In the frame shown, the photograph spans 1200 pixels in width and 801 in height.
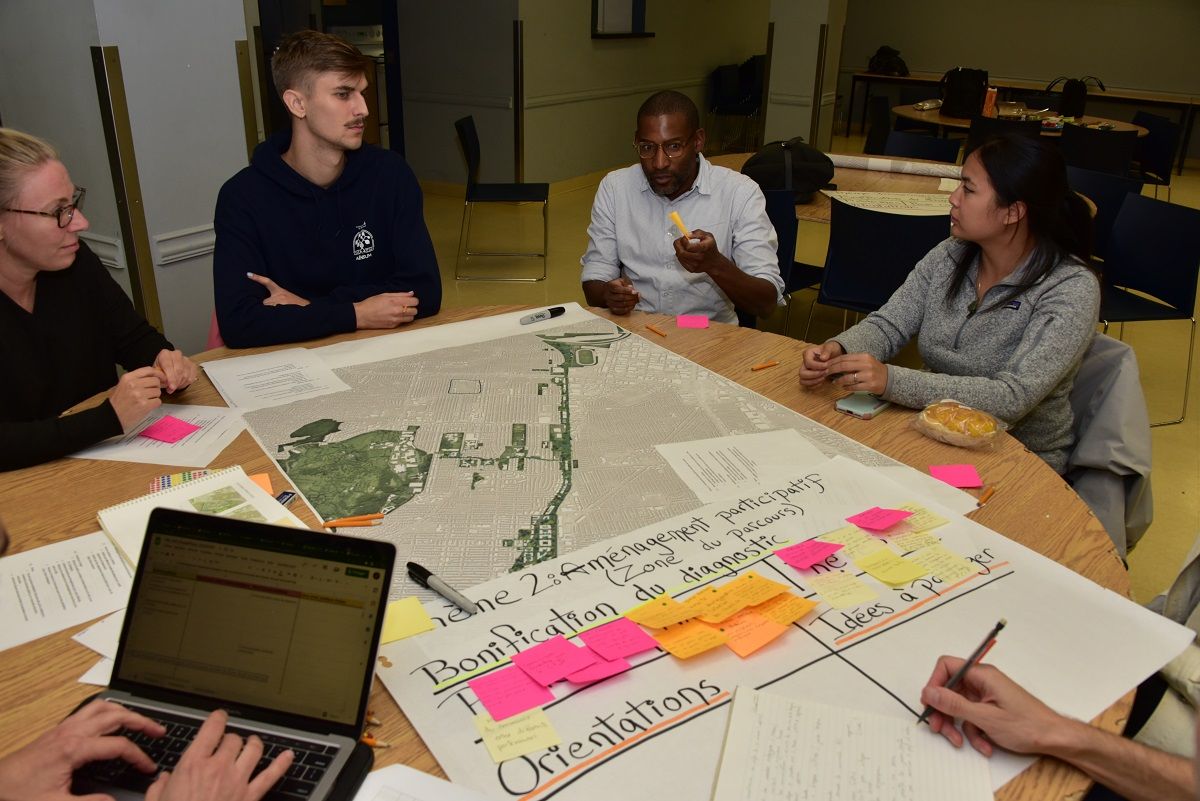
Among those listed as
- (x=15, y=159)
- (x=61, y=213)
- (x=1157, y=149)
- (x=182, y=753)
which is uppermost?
(x=15, y=159)

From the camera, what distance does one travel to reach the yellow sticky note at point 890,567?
1268 mm

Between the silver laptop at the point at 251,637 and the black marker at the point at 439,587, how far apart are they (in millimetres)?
265

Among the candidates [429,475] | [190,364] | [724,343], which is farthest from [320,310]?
[724,343]

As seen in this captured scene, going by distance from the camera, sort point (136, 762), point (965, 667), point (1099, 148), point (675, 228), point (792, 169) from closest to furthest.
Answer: point (136, 762) → point (965, 667) → point (675, 228) → point (792, 169) → point (1099, 148)

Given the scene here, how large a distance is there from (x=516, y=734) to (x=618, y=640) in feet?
0.64

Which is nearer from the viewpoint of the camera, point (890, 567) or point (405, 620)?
point (405, 620)

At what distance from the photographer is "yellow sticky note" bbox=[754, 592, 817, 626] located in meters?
1.18

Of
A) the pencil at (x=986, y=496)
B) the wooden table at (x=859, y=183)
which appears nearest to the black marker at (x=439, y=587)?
the pencil at (x=986, y=496)

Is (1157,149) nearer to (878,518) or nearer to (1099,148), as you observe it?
(1099,148)

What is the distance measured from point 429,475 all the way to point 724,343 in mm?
925

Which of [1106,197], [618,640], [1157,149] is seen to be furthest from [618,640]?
[1157,149]

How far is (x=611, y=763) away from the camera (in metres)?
0.96

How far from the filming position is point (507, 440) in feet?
5.44

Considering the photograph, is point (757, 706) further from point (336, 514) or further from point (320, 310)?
point (320, 310)
